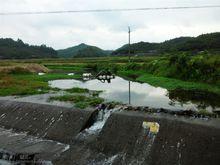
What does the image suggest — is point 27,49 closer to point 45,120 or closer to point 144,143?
point 45,120

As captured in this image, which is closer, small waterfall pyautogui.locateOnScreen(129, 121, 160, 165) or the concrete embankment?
small waterfall pyautogui.locateOnScreen(129, 121, 160, 165)

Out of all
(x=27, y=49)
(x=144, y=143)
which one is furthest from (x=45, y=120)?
(x=27, y=49)

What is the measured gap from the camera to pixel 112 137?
36.5 ft

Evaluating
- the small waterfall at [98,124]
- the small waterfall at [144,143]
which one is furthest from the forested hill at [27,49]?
the small waterfall at [144,143]

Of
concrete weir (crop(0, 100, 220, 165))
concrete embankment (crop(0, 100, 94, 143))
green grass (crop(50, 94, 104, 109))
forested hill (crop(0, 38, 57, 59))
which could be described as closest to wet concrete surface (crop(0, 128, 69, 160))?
concrete weir (crop(0, 100, 220, 165))

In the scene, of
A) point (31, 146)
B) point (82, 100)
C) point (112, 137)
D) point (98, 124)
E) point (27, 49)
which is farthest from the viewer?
point (27, 49)

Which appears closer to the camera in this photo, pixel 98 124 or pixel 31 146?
pixel 31 146

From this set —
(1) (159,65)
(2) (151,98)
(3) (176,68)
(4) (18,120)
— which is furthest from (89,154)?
(1) (159,65)

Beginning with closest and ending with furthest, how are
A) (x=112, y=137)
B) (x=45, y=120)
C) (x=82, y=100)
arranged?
1. (x=112, y=137)
2. (x=45, y=120)
3. (x=82, y=100)

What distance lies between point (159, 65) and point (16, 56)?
259 feet

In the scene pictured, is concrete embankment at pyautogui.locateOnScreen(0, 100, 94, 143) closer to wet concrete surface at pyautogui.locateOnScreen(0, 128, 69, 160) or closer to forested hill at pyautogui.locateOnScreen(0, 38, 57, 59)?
wet concrete surface at pyautogui.locateOnScreen(0, 128, 69, 160)

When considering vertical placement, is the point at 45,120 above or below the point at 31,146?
above

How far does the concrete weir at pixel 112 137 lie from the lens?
942 cm

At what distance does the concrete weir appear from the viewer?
30.9ft
